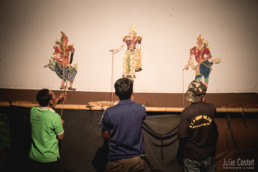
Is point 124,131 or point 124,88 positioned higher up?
point 124,88

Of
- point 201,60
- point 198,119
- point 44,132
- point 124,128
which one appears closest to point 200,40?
point 201,60

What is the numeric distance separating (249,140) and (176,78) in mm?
1591

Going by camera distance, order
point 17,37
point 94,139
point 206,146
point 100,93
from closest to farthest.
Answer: point 206,146, point 94,139, point 100,93, point 17,37

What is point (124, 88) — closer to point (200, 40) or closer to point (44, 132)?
point (44, 132)

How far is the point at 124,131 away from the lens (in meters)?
1.34

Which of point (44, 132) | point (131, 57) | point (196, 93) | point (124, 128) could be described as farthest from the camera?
point (131, 57)

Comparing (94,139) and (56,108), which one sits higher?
(56,108)

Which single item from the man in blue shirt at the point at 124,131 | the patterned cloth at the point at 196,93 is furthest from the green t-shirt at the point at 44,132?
the patterned cloth at the point at 196,93

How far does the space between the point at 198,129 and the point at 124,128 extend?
2.83ft

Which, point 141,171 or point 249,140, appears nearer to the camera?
point 141,171

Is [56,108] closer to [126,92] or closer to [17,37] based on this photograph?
[126,92]

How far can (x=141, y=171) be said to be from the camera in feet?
4.75

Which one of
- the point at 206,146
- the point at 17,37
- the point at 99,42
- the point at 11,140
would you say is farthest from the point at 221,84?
the point at 17,37

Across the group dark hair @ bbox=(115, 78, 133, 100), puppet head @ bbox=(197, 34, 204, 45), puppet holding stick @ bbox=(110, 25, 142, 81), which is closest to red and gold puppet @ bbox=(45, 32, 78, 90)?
puppet holding stick @ bbox=(110, 25, 142, 81)
